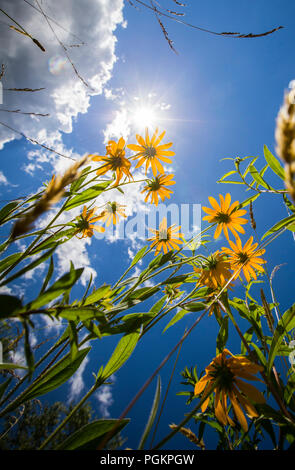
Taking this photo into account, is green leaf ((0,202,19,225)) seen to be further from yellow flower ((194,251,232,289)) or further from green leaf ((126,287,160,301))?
yellow flower ((194,251,232,289))

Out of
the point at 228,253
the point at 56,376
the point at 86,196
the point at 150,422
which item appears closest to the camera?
the point at 150,422

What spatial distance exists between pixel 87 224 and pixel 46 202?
810 millimetres

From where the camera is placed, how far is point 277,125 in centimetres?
26

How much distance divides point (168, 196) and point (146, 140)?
326 millimetres

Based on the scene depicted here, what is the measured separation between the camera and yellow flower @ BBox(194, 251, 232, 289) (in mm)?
773

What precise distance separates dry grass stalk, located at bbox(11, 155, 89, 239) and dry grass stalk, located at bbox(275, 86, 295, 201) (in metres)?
0.21

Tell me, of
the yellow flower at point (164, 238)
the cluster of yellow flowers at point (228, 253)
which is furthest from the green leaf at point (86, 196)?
the cluster of yellow flowers at point (228, 253)

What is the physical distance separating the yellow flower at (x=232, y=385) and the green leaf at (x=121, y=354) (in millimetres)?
228

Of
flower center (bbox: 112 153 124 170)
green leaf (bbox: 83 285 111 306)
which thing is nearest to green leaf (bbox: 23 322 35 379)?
green leaf (bbox: 83 285 111 306)

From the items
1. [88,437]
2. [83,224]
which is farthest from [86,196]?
[88,437]

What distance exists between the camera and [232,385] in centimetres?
59

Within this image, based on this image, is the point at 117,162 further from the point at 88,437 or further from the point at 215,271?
the point at 88,437
